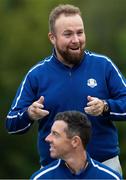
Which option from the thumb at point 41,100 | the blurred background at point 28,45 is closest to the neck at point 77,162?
the thumb at point 41,100

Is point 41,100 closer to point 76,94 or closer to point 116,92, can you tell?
point 76,94

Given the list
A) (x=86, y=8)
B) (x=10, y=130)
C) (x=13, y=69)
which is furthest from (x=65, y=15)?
(x=86, y=8)

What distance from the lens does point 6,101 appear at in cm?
1434

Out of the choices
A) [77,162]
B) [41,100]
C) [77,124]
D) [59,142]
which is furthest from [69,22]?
[77,162]

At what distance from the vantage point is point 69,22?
19.7 ft

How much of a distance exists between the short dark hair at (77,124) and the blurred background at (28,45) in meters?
8.00

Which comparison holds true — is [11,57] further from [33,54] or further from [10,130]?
[10,130]

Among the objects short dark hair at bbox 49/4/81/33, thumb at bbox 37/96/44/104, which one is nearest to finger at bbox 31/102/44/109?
thumb at bbox 37/96/44/104

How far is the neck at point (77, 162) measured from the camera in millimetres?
5629

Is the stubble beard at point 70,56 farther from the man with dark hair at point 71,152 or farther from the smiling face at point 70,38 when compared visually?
the man with dark hair at point 71,152

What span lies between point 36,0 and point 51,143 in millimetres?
9714

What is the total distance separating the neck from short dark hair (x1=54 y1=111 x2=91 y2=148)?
0.07 m

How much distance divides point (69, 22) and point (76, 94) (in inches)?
19.4

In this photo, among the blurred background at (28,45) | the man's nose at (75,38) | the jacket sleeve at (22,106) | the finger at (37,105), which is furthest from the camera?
the blurred background at (28,45)
